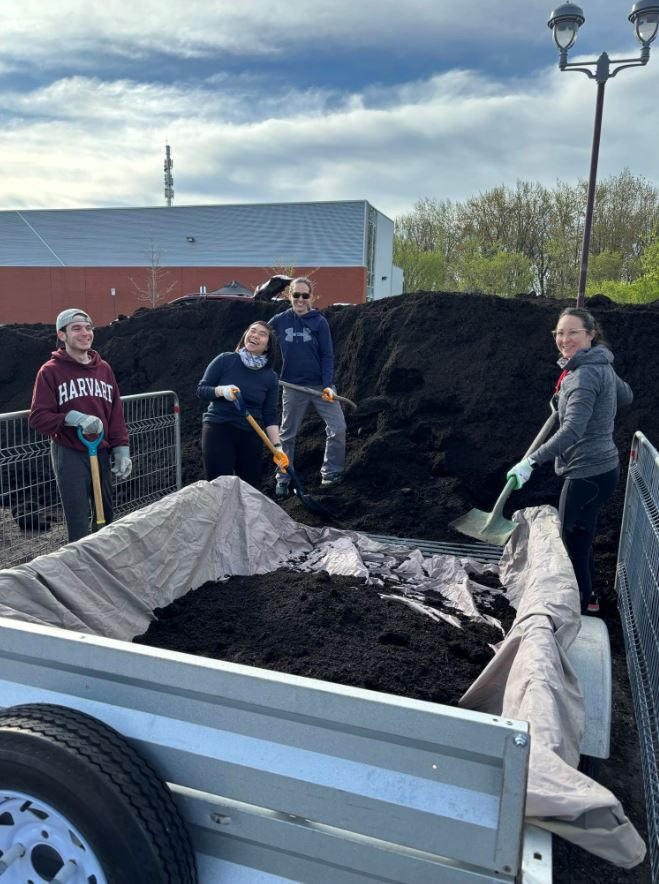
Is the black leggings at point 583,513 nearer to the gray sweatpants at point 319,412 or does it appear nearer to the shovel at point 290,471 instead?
the shovel at point 290,471

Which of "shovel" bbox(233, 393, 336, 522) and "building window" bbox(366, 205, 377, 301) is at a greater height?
"building window" bbox(366, 205, 377, 301)

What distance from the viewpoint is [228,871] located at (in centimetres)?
141

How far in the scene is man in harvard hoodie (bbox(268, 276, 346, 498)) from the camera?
5.77m

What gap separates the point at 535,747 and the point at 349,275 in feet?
105

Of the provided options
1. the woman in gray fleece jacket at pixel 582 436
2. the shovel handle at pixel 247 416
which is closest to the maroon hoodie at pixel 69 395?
the shovel handle at pixel 247 416

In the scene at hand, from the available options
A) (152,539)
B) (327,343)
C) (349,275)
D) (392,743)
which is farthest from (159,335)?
(349,275)

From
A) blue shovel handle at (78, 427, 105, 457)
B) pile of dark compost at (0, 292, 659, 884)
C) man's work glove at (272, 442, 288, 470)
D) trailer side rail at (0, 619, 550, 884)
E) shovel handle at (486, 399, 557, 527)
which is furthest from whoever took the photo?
pile of dark compost at (0, 292, 659, 884)

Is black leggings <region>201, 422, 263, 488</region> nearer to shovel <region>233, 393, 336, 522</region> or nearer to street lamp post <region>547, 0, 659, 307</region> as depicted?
shovel <region>233, 393, 336, 522</region>

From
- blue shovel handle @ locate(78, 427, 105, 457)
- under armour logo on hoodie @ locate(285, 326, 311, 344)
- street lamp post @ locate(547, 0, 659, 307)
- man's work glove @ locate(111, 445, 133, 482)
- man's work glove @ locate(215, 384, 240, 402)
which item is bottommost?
man's work glove @ locate(111, 445, 133, 482)

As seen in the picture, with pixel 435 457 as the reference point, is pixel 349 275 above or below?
above

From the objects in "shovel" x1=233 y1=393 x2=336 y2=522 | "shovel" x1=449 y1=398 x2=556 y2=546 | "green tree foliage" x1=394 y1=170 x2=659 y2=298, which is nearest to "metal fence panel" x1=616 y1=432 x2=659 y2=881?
"shovel" x1=449 y1=398 x2=556 y2=546

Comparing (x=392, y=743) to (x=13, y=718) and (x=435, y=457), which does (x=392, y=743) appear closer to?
(x=13, y=718)

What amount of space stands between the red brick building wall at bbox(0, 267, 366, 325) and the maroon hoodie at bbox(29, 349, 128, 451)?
30.3 metres

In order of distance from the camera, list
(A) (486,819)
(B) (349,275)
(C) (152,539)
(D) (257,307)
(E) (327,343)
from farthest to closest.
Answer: (B) (349,275) < (D) (257,307) < (E) (327,343) < (C) (152,539) < (A) (486,819)
